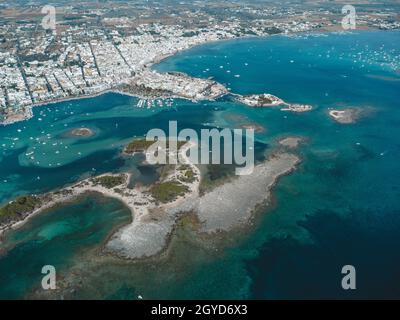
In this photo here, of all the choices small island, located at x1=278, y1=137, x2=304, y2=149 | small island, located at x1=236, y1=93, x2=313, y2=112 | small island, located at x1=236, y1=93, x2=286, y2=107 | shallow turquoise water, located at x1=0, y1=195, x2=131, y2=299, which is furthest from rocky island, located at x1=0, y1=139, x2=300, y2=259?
small island, located at x1=236, y1=93, x2=286, y2=107

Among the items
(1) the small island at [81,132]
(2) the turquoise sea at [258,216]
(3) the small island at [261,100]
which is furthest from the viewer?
(3) the small island at [261,100]

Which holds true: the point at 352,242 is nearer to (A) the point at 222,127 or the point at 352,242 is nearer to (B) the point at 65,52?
(A) the point at 222,127

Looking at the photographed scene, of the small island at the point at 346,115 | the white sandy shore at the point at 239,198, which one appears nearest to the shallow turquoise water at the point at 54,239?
the white sandy shore at the point at 239,198

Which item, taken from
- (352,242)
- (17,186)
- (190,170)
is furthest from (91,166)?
(352,242)

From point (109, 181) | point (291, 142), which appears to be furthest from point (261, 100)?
point (109, 181)

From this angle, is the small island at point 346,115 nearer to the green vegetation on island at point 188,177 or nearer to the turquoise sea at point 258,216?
the turquoise sea at point 258,216

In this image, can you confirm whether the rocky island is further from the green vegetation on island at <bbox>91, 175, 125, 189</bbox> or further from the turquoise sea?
the turquoise sea

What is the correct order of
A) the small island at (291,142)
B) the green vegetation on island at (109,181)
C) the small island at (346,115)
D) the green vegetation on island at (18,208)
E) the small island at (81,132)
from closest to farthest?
the green vegetation on island at (18,208)
the green vegetation on island at (109,181)
the small island at (291,142)
the small island at (81,132)
the small island at (346,115)
